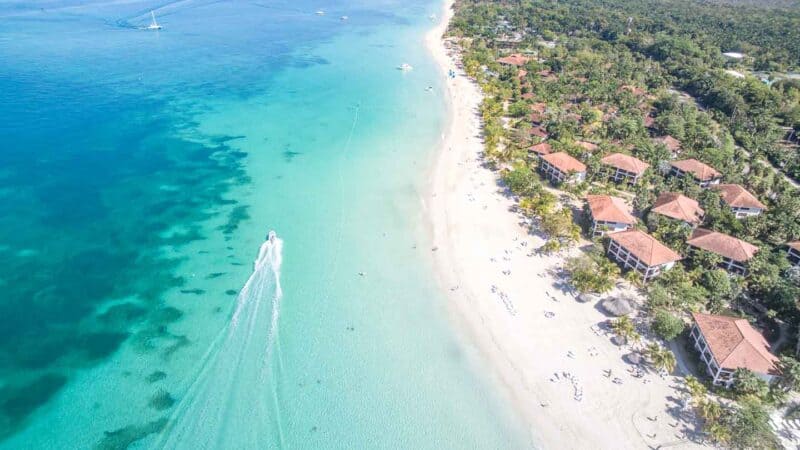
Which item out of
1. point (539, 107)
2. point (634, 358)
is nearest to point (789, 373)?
point (634, 358)

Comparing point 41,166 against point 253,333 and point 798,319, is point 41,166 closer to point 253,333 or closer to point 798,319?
point 253,333

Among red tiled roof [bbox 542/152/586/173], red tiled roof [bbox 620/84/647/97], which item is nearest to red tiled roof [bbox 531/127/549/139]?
red tiled roof [bbox 542/152/586/173]

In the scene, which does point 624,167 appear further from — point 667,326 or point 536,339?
point 536,339

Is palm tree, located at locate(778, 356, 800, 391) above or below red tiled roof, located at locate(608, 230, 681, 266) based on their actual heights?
below

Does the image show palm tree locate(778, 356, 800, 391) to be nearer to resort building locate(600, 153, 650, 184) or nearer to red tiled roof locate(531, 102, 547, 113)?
resort building locate(600, 153, 650, 184)

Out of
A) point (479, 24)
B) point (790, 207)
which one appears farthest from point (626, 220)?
point (479, 24)

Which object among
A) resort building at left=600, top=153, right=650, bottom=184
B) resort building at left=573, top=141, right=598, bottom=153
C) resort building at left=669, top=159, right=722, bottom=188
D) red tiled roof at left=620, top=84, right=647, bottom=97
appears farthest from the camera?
red tiled roof at left=620, top=84, right=647, bottom=97

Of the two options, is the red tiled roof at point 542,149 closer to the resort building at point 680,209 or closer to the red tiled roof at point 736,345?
the resort building at point 680,209
